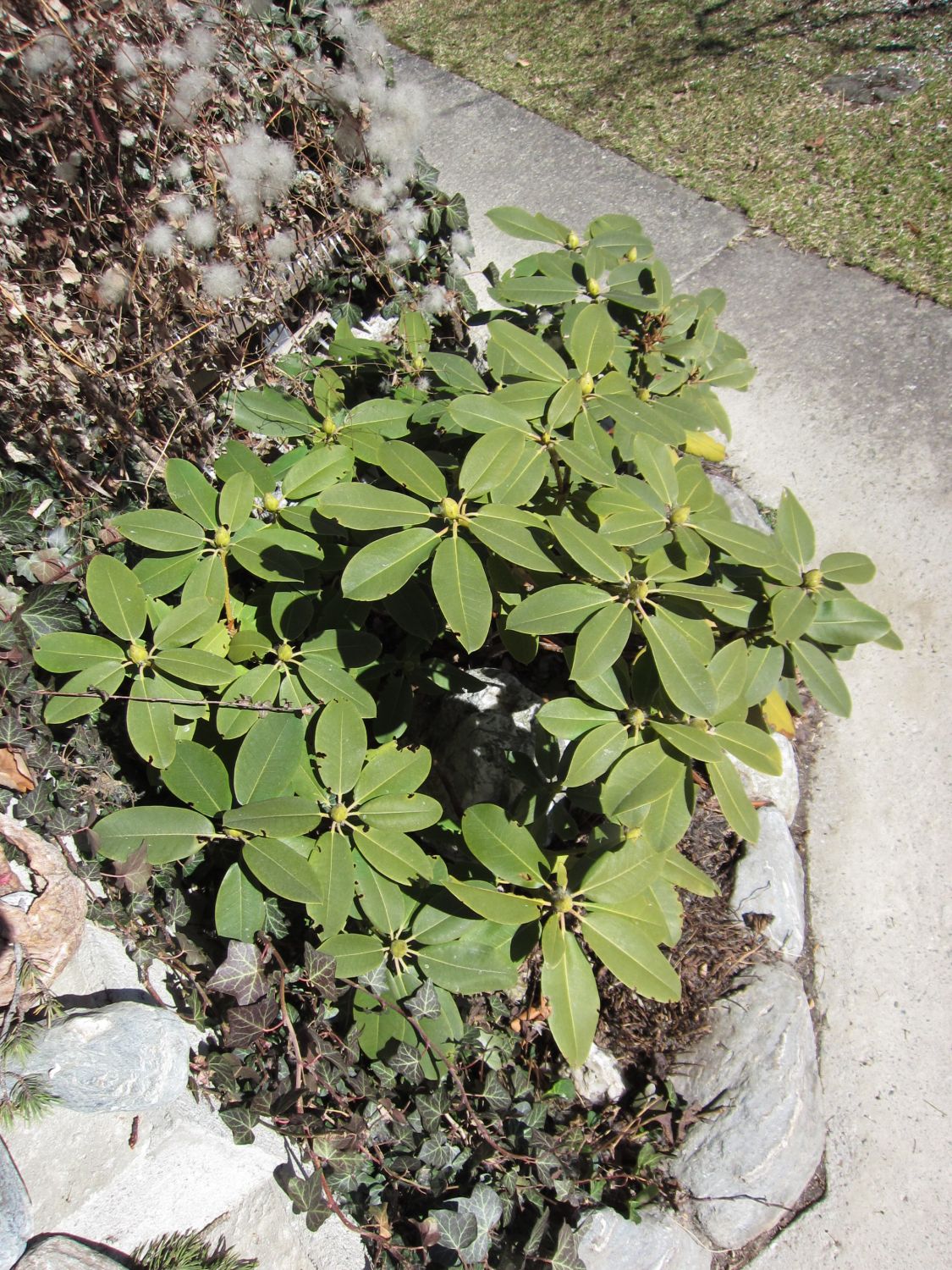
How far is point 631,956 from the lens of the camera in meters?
1.54

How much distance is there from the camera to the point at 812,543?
1975 millimetres

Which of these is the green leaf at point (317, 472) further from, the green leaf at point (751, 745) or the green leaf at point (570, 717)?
the green leaf at point (751, 745)

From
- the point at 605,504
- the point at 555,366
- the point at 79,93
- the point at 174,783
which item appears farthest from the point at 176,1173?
the point at 79,93

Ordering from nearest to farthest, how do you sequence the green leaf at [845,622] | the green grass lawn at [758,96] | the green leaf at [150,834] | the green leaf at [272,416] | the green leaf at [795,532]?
1. the green leaf at [150,834]
2. the green leaf at [845,622]
3. the green leaf at [795,532]
4. the green leaf at [272,416]
5. the green grass lawn at [758,96]

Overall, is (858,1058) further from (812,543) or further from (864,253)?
(864,253)

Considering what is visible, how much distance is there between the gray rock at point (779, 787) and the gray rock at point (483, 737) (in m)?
0.78

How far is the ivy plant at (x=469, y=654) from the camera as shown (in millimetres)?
1576

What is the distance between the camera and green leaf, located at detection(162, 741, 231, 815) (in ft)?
5.72

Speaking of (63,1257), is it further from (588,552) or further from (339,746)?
(588,552)

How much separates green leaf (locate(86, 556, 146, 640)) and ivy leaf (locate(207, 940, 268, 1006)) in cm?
68

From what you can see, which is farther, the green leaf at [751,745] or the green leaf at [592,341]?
the green leaf at [592,341]

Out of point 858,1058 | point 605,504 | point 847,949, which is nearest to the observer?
point 605,504

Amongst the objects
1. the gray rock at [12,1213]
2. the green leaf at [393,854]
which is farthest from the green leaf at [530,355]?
the gray rock at [12,1213]

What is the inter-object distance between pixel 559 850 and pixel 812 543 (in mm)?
988
